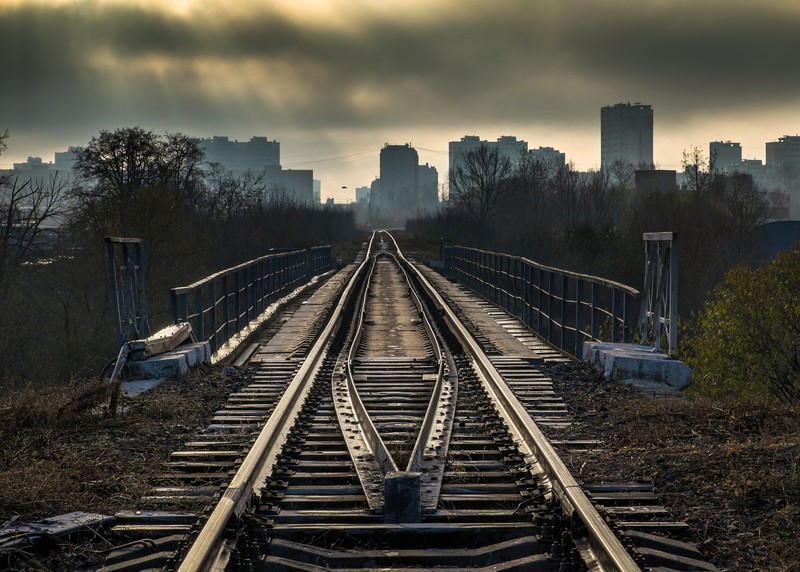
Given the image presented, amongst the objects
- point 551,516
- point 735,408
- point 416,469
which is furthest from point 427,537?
point 735,408

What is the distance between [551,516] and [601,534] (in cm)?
61

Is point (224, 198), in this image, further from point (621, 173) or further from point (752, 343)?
point (621, 173)

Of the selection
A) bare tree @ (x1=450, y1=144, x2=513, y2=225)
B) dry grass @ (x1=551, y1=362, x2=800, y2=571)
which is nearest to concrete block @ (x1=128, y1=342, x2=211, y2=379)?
dry grass @ (x1=551, y1=362, x2=800, y2=571)

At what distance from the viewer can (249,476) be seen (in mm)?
5895

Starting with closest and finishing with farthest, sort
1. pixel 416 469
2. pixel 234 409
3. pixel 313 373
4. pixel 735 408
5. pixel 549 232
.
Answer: pixel 416 469, pixel 735 408, pixel 234 409, pixel 313 373, pixel 549 232

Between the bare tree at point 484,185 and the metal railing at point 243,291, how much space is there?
37422 mm

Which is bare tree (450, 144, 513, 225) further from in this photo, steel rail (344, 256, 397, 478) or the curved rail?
the curved rail

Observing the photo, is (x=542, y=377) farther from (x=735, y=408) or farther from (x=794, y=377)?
(x=794, y=377)

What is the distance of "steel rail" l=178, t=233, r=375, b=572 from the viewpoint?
4457 millimetres

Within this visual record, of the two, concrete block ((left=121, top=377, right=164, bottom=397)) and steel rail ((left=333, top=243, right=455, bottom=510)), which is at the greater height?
steel rail ((left=333, top=243, right=455, bottom=510))

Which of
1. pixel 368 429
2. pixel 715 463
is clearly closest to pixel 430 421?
pixel 368 429

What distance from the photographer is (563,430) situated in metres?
7.90

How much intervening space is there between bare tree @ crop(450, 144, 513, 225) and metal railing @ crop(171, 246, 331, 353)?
3742 centimetres

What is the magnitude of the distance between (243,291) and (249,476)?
10.9m
